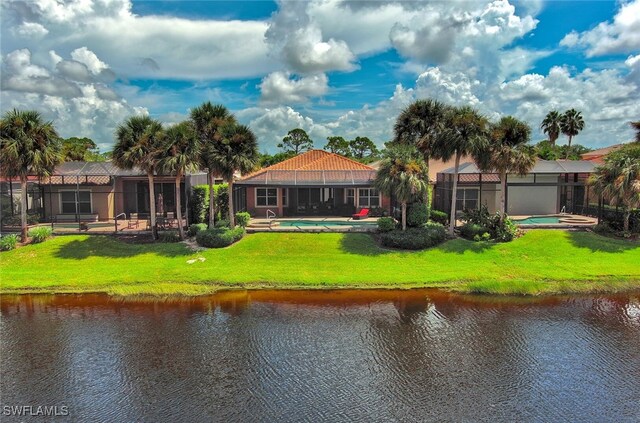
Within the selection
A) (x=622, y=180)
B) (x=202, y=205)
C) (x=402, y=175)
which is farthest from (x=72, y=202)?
(x=622, y=180)

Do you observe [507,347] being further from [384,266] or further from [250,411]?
[384,266]

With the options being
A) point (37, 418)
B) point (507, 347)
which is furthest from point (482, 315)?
point (37, 418)

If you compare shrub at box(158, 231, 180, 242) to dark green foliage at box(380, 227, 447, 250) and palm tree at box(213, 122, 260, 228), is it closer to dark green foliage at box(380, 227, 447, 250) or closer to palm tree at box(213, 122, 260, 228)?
palm tree at box(213, 122, 260, 228)

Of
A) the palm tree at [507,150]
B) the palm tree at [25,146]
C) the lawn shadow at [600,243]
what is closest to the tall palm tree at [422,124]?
the palm tree at [507,150]

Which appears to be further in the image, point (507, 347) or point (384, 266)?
point (384, 266)

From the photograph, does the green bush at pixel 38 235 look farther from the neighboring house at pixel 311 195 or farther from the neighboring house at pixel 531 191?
the neighboring house at pixel 531 191

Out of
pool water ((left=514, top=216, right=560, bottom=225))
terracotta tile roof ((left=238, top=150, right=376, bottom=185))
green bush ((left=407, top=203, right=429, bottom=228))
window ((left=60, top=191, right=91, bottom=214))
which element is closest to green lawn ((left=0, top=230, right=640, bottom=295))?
green bush ((left=407, top=203, right=429, bottom=228))

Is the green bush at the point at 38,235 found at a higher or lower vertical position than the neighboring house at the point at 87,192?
lower
